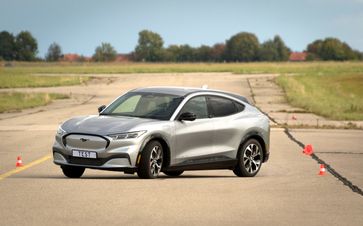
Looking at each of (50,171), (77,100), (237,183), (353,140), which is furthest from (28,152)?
(77,100)

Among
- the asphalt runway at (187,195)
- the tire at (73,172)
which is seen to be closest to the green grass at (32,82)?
the asphalt runway at (187,195)

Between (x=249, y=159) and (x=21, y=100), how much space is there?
34.1 m

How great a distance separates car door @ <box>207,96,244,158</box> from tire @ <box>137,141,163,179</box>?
1.45 meters

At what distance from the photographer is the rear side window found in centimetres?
1534

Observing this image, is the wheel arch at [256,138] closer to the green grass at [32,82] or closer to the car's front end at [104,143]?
the car's front end at [104,143]

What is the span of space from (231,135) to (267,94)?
42.3 metres

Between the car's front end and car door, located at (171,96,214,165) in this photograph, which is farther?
car door, located at (171,96,214,165)

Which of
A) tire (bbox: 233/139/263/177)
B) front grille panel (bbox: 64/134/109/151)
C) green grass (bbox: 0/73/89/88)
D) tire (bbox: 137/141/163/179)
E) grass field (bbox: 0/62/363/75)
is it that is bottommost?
grass field (bbox: 0/62/363/75)

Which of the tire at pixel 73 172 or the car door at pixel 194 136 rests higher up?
the car door at pixel 194 136

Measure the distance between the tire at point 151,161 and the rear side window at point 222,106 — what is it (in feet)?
5.27

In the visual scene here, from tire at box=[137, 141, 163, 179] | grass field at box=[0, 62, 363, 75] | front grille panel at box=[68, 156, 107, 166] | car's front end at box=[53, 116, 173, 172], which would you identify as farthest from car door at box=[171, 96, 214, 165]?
grass field at box=[0, 62, 363, 75]

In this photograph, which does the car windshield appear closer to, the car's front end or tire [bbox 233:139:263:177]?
the car's front end

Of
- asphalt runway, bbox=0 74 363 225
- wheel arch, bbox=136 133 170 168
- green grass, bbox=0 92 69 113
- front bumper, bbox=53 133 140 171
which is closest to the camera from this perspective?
asphalt runway, bbox=0 74 363 225

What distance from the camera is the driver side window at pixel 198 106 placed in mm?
14867
